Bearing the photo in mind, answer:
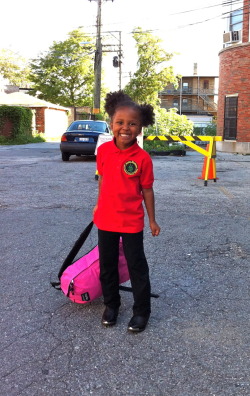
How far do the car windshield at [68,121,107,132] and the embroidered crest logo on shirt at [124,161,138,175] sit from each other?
12.4 meters

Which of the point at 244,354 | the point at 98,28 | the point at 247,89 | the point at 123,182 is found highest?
the point at 98,28

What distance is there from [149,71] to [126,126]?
48.6 meters

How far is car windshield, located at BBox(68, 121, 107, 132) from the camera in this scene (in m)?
15.1

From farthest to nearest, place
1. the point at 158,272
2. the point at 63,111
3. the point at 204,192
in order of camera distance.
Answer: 1. the point at 63,111
2. the point at 204,192
3. the point at 158,272

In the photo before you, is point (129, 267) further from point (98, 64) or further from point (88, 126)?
point (98, 64)

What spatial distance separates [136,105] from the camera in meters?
2.85

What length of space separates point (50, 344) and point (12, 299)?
0.81 m

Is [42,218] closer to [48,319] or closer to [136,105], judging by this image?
[48,319]

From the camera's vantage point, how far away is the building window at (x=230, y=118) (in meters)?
21.4

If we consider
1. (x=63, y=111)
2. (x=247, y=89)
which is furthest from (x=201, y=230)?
(x=63, y=111)

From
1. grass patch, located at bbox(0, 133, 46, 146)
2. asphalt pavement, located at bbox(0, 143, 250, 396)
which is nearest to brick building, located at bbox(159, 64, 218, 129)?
grass patch, located at bbox(0, 133, 46, 146)

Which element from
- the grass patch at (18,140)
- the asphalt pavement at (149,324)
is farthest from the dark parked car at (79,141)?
the grass patch at (18,140)

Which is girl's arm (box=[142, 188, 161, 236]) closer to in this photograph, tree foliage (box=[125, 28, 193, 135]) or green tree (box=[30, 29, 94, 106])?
tree foliage (box=[125, 28, 193, 135])

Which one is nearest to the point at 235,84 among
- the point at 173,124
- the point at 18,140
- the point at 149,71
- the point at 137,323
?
the point at 173,124
